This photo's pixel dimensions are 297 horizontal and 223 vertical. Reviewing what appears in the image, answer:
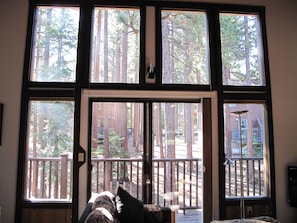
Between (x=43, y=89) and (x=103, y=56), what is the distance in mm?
1054

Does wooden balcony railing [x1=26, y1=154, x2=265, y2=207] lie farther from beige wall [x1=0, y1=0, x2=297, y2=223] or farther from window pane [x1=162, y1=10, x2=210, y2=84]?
window pane [x1=162, y1=10, x2=210, y2=84]

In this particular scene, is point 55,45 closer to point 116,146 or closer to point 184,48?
point 116,146

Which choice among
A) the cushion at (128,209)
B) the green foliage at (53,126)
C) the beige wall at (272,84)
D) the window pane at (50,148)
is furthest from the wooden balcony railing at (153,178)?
the cushion at (128,209)

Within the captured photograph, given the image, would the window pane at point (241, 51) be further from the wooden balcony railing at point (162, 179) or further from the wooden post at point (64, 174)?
the wooden post at point (64, 174)

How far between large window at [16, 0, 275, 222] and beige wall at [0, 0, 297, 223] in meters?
0.13

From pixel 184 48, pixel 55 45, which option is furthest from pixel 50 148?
pixel 184 48

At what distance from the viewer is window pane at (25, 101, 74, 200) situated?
3.42m

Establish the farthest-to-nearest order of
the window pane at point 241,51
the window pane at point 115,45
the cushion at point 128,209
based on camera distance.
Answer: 1. the window pane at point 241,51
2. the window pane at point 115,45
3. the cushion at point 128,209

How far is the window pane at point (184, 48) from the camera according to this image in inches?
142

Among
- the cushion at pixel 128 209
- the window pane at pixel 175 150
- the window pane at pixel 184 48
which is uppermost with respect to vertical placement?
the window pane at pixel 184 48

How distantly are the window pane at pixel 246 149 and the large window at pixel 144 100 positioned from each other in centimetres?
2

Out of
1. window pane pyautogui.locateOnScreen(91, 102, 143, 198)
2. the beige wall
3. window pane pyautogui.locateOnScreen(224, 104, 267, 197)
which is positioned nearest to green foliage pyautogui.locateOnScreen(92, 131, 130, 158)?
window pane pyautogui.locateOnScreen(91, 102, 143, 198)

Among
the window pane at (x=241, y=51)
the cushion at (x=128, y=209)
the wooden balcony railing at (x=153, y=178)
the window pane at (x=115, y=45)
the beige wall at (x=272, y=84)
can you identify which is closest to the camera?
the cushion at (x=128, y=209)

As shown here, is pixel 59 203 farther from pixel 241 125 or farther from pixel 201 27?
pixel 201 27
